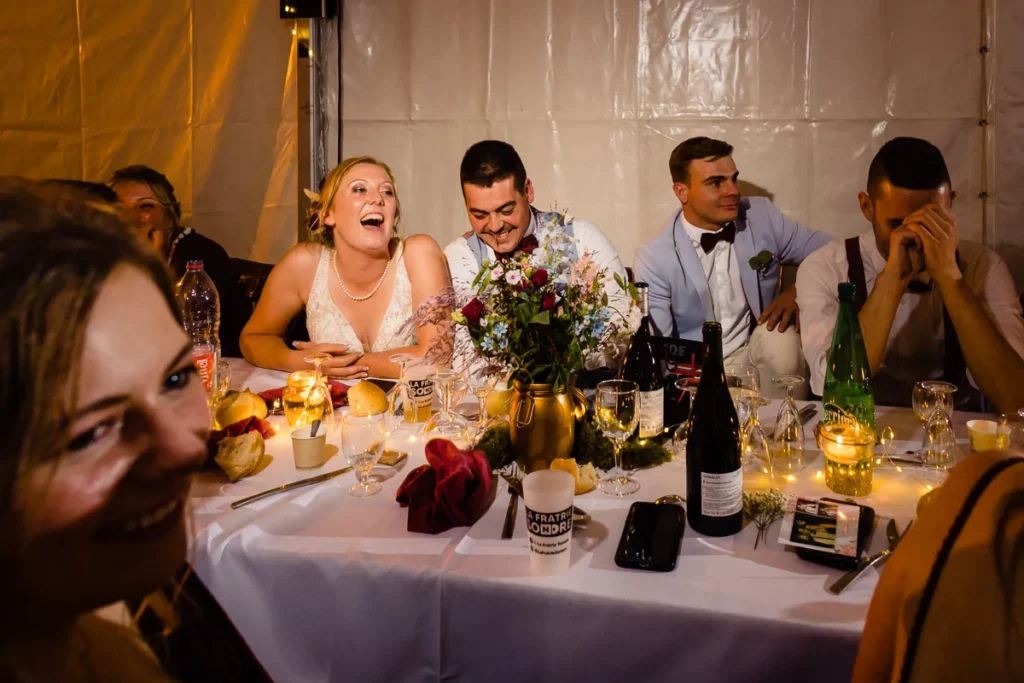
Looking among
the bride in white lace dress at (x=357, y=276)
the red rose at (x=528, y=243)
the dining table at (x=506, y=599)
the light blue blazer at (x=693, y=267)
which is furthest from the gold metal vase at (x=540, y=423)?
the light blue blazer at (x=693, y=267)

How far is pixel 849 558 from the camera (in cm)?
103

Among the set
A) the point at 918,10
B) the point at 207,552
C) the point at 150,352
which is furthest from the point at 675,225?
the point at 150,352

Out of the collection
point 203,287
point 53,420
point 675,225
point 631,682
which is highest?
point 675,225

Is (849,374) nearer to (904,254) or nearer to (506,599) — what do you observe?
(904,254)

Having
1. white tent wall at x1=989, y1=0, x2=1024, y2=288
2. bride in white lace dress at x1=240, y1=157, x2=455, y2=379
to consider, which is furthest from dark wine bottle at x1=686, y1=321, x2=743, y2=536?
white tent wall at x1=989, y1=0, x2=1024, y2=288

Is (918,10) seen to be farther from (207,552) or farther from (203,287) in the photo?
(207,552)

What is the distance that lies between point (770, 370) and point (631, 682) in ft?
7.45

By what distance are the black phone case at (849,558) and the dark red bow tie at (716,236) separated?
86.0 inches

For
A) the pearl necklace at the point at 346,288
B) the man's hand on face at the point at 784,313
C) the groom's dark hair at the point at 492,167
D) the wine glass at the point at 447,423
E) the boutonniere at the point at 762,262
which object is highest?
the groom's dark hair at the point at 492,167

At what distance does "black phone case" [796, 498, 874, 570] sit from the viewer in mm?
1027

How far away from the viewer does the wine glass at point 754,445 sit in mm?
1390

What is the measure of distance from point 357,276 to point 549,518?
6.31 ft

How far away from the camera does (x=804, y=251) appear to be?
3.08 meters

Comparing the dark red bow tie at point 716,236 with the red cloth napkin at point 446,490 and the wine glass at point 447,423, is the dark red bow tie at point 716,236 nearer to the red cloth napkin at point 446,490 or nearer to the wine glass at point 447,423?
the wine glass at point 447,423
